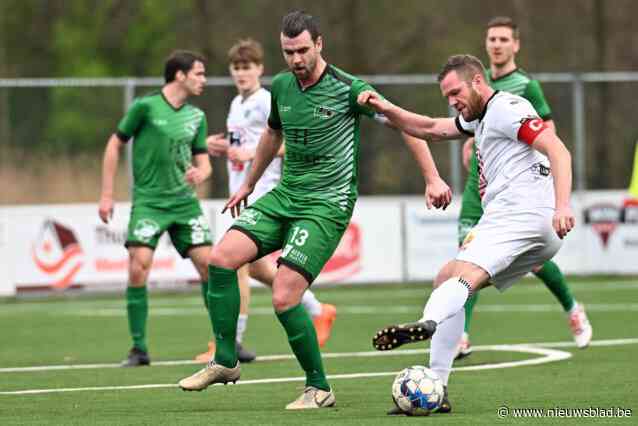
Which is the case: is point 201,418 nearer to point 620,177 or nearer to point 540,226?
point 540,226

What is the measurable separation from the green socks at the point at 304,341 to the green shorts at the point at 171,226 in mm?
3322

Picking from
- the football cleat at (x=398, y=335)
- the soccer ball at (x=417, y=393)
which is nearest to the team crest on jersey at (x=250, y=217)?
the soccer ball at (x=417, y=393)

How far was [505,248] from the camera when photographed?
8.12 m

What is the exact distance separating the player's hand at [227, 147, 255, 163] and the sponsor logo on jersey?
669 cm

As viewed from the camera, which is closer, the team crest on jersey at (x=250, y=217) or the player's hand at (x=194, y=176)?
the team crest on jersey at (x=250, y=217)

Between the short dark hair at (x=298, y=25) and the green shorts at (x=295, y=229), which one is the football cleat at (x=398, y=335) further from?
the short dark hair at (x=298, y=25)

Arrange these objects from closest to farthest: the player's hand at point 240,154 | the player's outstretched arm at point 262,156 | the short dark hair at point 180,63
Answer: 1. the player's outstretched arm at point 262,156
2. the short dark hair at point 180,63
3. the player's hand at point 240,154

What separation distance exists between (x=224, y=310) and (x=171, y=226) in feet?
10.4

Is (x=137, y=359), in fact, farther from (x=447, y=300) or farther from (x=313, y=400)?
(x=447, y=300)

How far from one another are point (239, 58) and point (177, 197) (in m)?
1.22

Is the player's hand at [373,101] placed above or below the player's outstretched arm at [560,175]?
above

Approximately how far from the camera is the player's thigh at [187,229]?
11875 mm

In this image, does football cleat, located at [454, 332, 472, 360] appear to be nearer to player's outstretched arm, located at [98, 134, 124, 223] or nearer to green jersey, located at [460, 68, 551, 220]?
green jersey, located at [460, 68, 551, 220]

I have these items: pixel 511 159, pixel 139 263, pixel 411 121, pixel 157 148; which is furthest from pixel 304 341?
pixel 157 148
